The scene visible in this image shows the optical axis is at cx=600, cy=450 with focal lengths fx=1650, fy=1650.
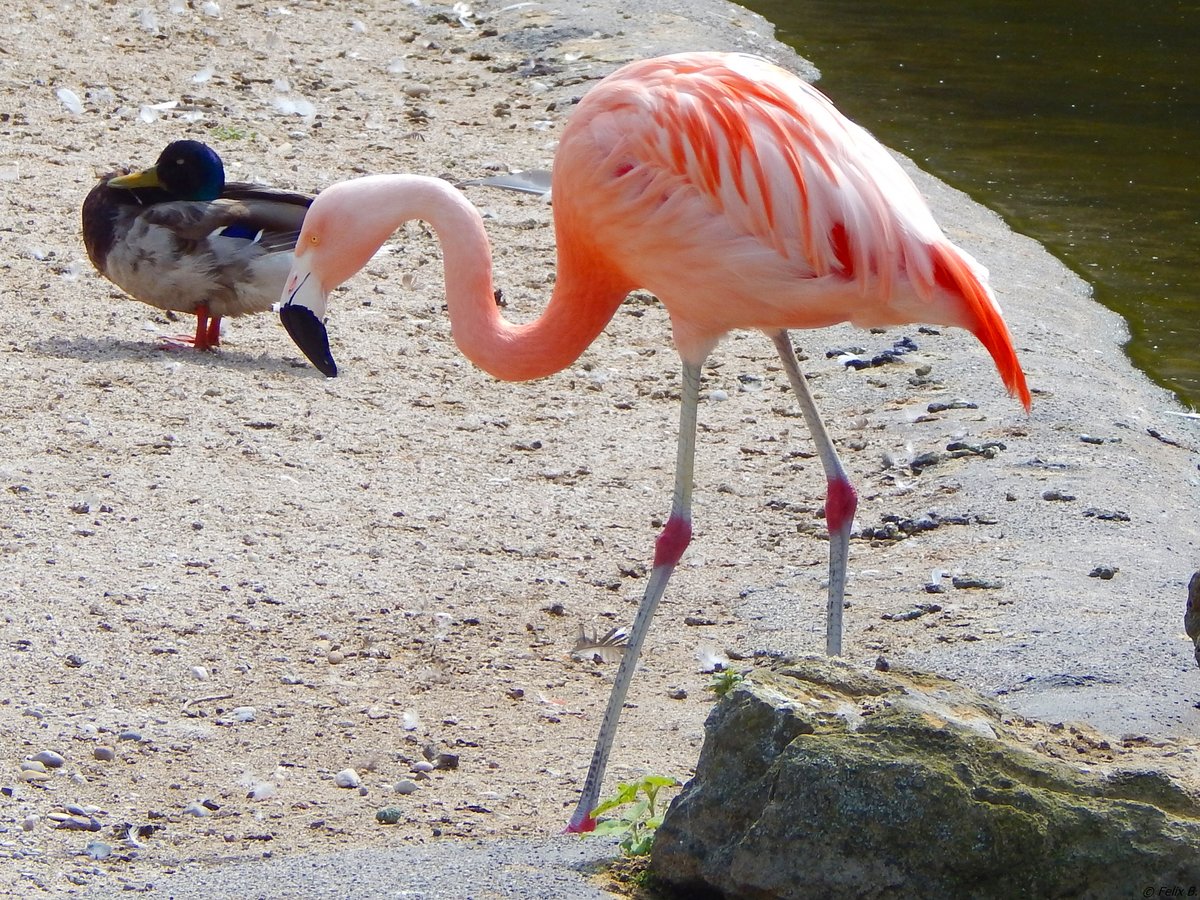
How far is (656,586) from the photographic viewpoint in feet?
Result: 13.3

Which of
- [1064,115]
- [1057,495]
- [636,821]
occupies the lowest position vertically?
[636,821]

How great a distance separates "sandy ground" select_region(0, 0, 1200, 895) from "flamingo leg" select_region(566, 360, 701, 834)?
7.1 inches

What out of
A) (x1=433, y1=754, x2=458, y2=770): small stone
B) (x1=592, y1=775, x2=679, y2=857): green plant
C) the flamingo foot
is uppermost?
(x1=592, y1=775, x2=679, y2=857): green plant

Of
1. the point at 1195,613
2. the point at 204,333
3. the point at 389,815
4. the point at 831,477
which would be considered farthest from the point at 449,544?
the point at 1195,613

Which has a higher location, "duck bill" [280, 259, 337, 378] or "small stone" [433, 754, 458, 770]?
"duck bill" [280, 259, 337, 378]

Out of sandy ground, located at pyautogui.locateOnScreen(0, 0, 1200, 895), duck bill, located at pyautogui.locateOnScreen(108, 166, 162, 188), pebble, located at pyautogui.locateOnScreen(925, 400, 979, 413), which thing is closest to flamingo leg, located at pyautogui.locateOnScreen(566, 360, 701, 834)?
sandy ground, located at pyautogui.locateOnScreen(0, 0, 1200, 895)

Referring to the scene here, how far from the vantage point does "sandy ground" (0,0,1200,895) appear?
3979 millimetres

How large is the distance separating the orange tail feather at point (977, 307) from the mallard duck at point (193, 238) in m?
3.54

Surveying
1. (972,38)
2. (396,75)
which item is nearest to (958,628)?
(396,75)

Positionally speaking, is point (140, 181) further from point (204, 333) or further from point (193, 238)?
point (204, 333)

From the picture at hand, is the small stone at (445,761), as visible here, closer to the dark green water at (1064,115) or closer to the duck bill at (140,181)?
the duck bill at (140,181)

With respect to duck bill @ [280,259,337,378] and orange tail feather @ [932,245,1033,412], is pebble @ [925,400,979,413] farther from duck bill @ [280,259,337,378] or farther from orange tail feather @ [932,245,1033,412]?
duck bill @ [280,259,337,378]

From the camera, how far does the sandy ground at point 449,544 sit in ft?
13.1

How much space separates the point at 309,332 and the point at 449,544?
51.7 inches
